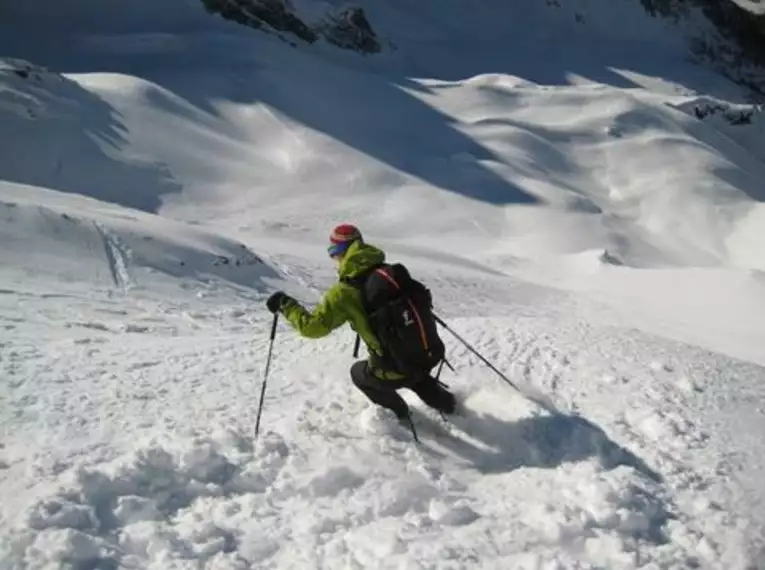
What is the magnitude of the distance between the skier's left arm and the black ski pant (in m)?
0.49

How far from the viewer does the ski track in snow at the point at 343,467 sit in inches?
168

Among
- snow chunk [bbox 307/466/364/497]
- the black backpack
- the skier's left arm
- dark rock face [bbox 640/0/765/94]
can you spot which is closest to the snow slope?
snow chunk [bbox 307/466/364/497]

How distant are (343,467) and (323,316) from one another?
3.05 feet

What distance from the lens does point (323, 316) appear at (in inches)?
207

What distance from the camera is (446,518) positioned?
15.0 feet

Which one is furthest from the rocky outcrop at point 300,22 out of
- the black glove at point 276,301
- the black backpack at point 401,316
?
the black backpack at point 401,316

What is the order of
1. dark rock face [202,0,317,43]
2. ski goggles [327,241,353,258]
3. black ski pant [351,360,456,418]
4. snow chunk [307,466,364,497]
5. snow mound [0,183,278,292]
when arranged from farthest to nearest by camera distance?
dark rock face [202,0,317,43] < snow mound [0,183,278,292] < black ski pant [351,360,456,418] < ski goggles [327,241,353,258] < snow chunk [307,466,364,497]

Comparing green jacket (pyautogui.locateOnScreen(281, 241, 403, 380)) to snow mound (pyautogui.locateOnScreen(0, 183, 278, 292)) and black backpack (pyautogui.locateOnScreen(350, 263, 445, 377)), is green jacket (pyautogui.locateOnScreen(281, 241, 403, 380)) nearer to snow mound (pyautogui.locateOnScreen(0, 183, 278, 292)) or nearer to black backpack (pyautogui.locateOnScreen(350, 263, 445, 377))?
black backpack (pyautogui.locateOnScreen(350, 263, 445, 377))

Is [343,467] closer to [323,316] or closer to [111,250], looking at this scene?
[323,316]

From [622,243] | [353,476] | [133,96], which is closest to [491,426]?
[353,476]

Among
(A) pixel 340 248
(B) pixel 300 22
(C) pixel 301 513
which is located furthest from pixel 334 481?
(B) pixel 300 22

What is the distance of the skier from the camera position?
5195mm

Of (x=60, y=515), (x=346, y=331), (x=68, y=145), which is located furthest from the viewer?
(x=68, y=145)

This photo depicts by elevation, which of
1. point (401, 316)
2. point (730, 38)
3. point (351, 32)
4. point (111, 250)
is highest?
point (730, 38)
